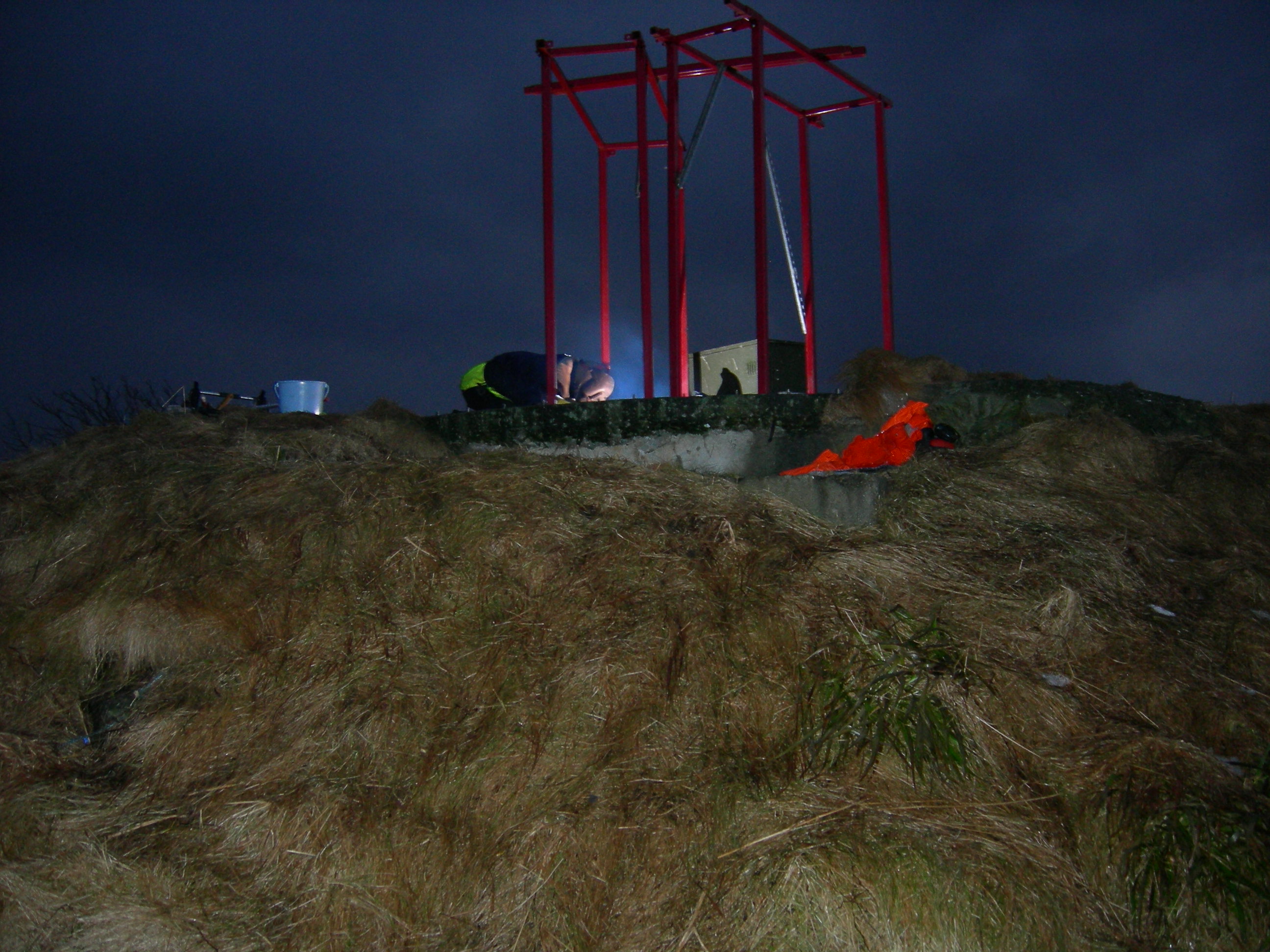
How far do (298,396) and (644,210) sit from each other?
3.64m

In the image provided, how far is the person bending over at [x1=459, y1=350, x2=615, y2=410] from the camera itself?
22.6 feet

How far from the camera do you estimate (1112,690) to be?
8.38 feet

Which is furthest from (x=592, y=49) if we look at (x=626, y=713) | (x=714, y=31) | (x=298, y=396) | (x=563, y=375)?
(x=626, y=713)

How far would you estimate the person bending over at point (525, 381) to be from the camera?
271 inches

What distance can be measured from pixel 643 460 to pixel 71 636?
3.12 m

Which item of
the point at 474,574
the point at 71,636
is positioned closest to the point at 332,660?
the point at 474,574

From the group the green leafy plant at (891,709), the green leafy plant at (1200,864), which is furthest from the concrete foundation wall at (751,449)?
the green leafy plant at (1200,864)

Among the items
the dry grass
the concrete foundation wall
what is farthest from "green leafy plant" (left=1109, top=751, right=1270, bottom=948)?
the concrete foundation wall

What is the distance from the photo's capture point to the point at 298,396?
7.20m

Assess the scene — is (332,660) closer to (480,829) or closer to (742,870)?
(480,829)

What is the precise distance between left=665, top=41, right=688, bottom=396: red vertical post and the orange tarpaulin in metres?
1.66

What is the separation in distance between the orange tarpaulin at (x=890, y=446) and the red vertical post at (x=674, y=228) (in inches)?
65.4

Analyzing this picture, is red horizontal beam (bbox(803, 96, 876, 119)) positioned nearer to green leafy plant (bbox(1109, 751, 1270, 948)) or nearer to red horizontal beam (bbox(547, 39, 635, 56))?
red horizontal beam (bbox(547, 39, 635, 56))

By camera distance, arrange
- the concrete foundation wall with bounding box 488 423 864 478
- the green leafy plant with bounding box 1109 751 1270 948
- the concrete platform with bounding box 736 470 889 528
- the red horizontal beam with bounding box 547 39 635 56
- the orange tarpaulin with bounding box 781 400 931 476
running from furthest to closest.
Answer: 1. the red horizontal beam with bounding box 547 39 635 56
2. the concrete foundation wall with bounding box 488 423 864 478
3. the orange tarpaulin with bounding box 781 400 931 476
4. the concrete platform with bounding box 736 470 889 528
5. the green leafy plant with bounding box 1109 751 1270 948
